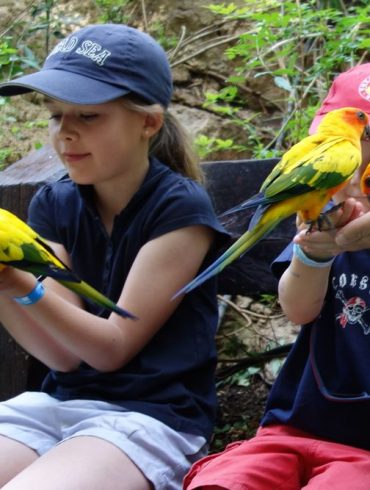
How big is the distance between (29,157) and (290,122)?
1092 millimetres

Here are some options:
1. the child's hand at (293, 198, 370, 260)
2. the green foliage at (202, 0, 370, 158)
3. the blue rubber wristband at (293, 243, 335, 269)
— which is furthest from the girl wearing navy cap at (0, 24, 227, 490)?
the green foliage at (202, 0, 370, 158)

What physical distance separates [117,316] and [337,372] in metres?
0.55

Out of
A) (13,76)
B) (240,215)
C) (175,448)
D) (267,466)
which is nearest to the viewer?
(267,466)

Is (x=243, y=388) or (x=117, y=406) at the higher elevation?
(x=117, y=406)

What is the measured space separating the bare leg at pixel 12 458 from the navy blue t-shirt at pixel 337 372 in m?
0.57

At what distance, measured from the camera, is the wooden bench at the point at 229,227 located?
7.89 feet

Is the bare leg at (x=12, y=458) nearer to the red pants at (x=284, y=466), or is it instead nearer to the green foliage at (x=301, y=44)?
the red pants at (x=284, y=466)

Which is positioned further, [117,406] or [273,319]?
[273,319]

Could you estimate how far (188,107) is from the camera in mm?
4688

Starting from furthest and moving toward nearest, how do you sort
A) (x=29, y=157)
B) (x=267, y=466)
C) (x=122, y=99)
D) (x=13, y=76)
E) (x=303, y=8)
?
(x=13, y=76)
(x=303, y=8)
(x=29, y=157)
(x=122, y=99)
(x=267, y=466)

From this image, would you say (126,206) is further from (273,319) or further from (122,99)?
(273,319)

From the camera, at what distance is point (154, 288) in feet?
6.50

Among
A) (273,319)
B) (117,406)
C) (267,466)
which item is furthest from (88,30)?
(273,319)

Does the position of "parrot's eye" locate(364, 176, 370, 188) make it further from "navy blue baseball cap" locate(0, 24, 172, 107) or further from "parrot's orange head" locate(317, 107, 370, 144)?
"navy blue baseball cap" locate(0, 24, 172, 107)
